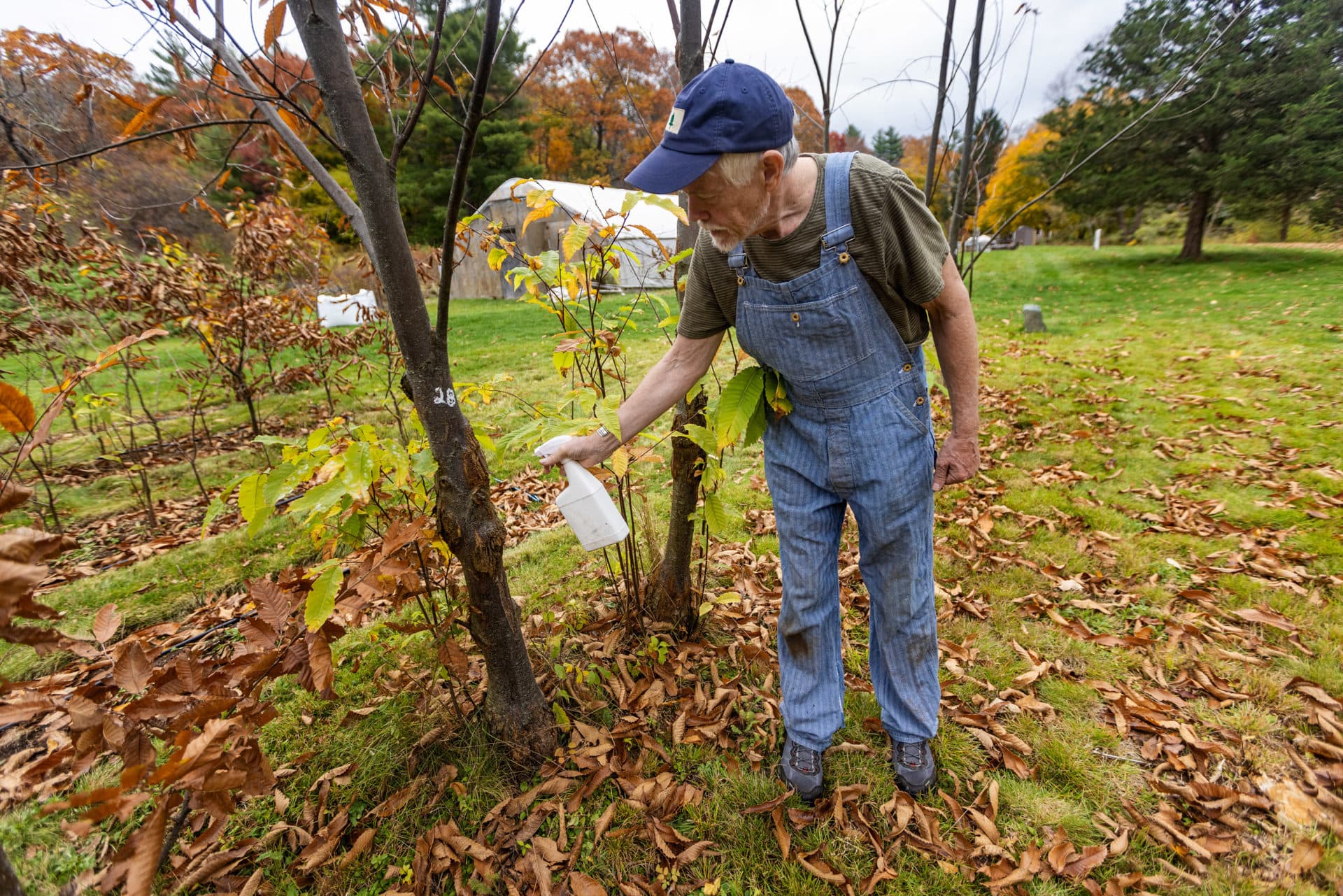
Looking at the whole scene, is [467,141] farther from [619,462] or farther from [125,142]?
[619,462]

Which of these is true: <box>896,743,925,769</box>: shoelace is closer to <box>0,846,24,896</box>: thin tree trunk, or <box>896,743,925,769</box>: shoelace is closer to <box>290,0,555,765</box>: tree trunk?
<box>290,0,555,765</box>: tree trunk

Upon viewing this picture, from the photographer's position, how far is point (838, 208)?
149 centimetres

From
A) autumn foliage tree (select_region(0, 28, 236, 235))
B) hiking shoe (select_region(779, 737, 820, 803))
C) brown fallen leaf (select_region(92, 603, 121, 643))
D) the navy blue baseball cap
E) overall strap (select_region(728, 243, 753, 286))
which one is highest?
autumn foliage tree (select_region(0, 28, 236, 235))

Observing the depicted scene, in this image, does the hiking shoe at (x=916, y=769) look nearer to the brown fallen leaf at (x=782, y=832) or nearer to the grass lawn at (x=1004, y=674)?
the grass lawn at (x=1004, y=674)

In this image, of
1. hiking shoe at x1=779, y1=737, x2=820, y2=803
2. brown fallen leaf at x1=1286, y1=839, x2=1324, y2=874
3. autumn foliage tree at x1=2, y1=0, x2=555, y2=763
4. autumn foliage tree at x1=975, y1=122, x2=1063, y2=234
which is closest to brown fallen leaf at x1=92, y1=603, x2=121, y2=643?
autumn foliage tree at x1=2, y1=0, x2=555, y2=763

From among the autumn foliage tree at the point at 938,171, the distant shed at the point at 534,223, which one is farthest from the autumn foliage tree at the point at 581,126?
the autumn foliage tree at the point at 938,171

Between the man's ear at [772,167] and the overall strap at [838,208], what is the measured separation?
134 millimetres

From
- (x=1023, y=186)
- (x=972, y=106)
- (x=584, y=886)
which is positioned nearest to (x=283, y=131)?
(x=584, y=886)

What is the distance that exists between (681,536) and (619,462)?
625mm

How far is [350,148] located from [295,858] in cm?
201

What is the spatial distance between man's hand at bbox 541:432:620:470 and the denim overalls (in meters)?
0.49

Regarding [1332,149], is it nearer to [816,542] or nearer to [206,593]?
[816,542]

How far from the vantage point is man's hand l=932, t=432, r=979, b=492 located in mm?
1732

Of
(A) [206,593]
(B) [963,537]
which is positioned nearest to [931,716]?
(B) [963,537]
